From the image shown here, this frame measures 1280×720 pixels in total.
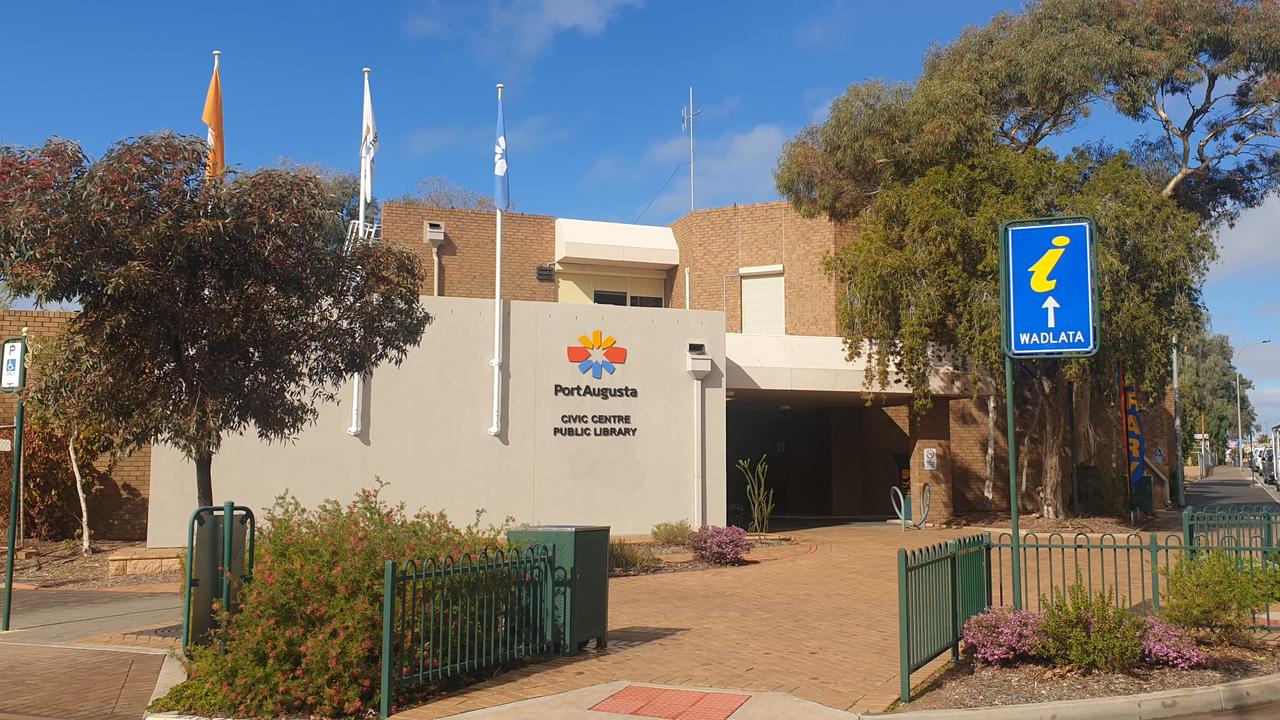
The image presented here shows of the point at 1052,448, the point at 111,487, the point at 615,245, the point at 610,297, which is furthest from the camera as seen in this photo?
the point at 610,297

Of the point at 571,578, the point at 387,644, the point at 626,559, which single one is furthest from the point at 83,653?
the point at 626,559

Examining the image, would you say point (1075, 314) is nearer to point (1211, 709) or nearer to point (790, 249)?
point (1211, 709)

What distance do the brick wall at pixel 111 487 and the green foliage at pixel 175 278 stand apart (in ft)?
35.8

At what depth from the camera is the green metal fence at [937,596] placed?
24.8 feet

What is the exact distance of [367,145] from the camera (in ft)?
70.7

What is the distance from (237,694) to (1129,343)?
20938mm

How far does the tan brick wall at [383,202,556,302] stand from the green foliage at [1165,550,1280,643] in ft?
79.7

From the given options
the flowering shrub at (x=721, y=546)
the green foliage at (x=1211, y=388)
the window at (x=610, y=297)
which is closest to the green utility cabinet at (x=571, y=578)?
the flowering shrub at (x=721, y=546)

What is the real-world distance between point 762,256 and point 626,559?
16.7 metres

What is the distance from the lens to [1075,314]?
30.2ft

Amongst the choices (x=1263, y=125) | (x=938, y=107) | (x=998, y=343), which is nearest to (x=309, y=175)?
(x=998, y=343)

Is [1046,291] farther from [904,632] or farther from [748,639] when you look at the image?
[748,639]

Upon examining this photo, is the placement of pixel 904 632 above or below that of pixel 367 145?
below

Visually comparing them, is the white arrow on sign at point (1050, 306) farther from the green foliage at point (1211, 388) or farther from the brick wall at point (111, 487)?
the green foliage at point (1211, 388)
